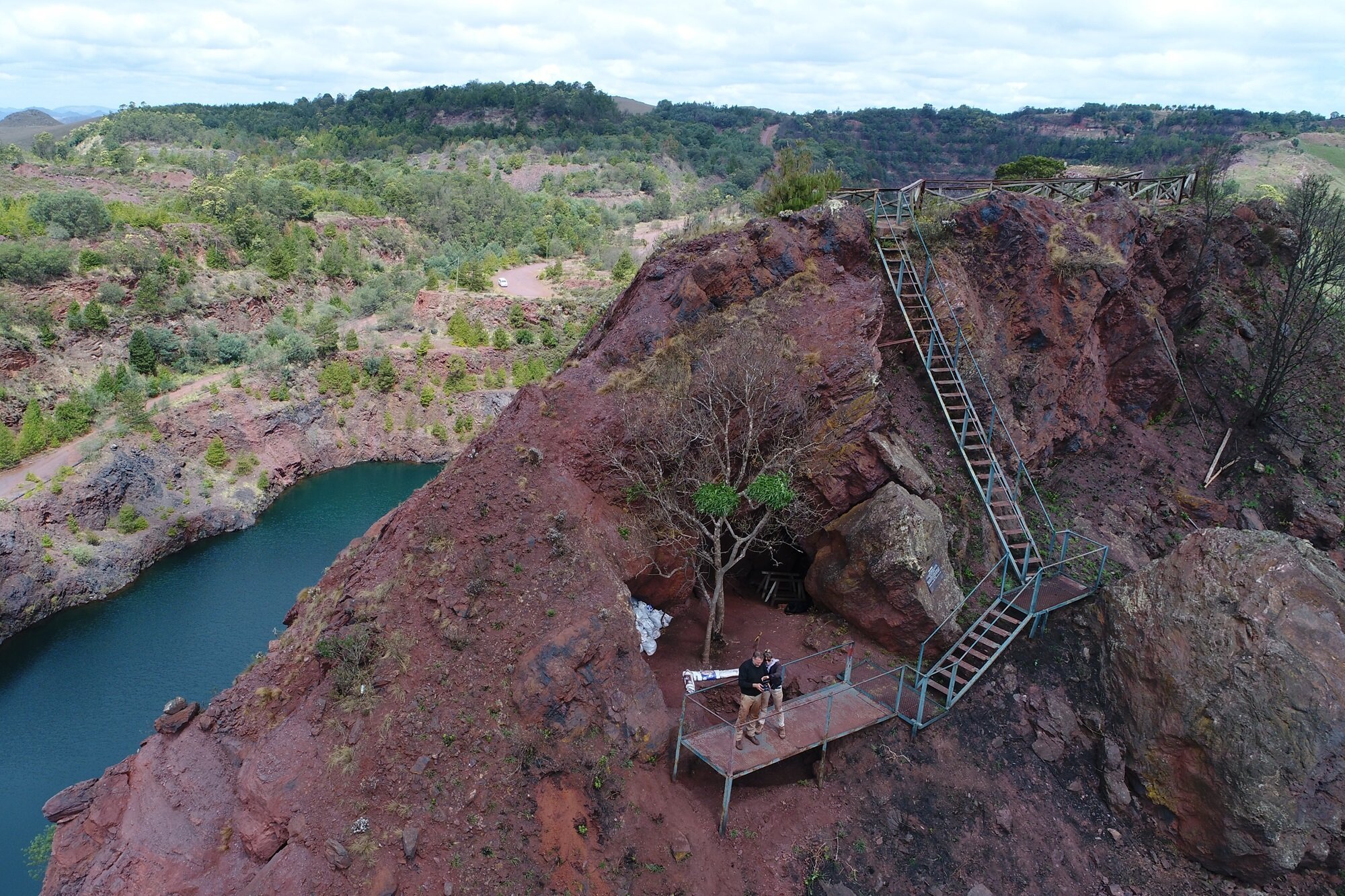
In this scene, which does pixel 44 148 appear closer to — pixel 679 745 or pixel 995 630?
pixel 679 745

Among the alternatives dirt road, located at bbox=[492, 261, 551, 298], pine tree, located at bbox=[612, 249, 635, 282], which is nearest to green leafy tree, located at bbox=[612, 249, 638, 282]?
pine tree, located at bbox=[612, 249, 635, 282]

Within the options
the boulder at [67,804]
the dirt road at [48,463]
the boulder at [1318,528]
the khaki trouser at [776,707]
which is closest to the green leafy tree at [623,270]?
the dirt road at [48,463]

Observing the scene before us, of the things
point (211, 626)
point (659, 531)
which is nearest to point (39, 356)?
point (211, 626)

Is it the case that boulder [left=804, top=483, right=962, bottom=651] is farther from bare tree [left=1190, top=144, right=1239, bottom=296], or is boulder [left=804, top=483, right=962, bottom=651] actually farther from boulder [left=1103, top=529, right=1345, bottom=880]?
bare tree [left=1190, top=144, right=1239, bottom=296]

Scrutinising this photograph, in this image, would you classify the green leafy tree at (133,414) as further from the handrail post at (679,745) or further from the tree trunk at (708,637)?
the handrail post at (679,745)

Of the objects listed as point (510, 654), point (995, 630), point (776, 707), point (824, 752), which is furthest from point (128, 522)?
point (995, 630)

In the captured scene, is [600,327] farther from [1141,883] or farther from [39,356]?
[39,356]

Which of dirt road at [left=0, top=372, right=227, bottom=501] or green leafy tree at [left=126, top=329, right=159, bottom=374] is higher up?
green leafy tree at [left=126, top=329, right=159, bottom=374]
